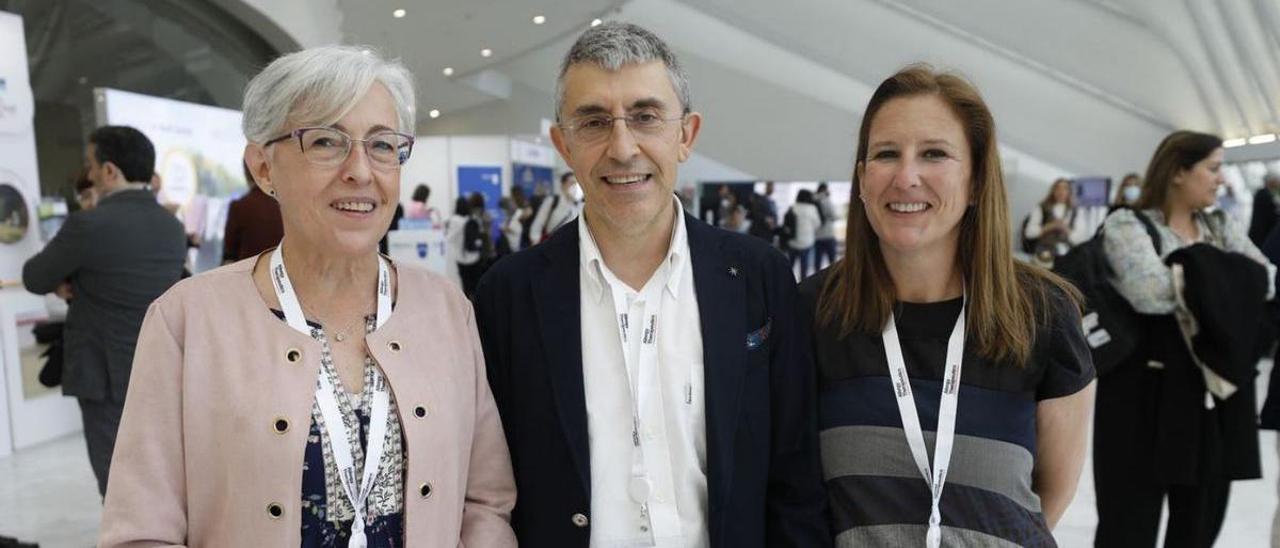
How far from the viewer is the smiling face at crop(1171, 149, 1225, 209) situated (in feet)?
10.4

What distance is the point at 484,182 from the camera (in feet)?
50.5

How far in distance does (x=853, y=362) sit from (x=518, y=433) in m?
0.76

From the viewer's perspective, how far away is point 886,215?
184 centimetres

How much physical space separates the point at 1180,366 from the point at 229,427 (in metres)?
3.42

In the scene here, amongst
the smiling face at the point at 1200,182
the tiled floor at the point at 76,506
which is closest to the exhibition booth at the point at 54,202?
the tiled floor at the point at 76,506

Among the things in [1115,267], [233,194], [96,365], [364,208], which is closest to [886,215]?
[364,208]

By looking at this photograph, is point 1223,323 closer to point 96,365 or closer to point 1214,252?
point 1214,252

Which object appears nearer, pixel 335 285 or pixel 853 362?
pixel 335 285

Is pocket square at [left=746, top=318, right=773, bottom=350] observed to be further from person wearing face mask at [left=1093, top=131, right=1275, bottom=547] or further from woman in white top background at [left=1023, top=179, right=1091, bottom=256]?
woman in white top background at [left=1023, top=179, right=1091, bottom=256]

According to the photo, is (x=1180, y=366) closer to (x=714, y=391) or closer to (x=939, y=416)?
(x=939, y=416)

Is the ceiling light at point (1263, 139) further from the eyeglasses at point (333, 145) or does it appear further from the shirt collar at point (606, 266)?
the eyeglasses at point (333, 145)

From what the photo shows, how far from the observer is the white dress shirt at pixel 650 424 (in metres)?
1.73

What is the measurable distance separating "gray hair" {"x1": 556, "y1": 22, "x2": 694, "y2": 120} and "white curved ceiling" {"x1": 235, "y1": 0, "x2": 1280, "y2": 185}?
5.33 m

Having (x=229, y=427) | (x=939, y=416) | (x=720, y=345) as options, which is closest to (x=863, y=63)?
(x=939, y=416)
